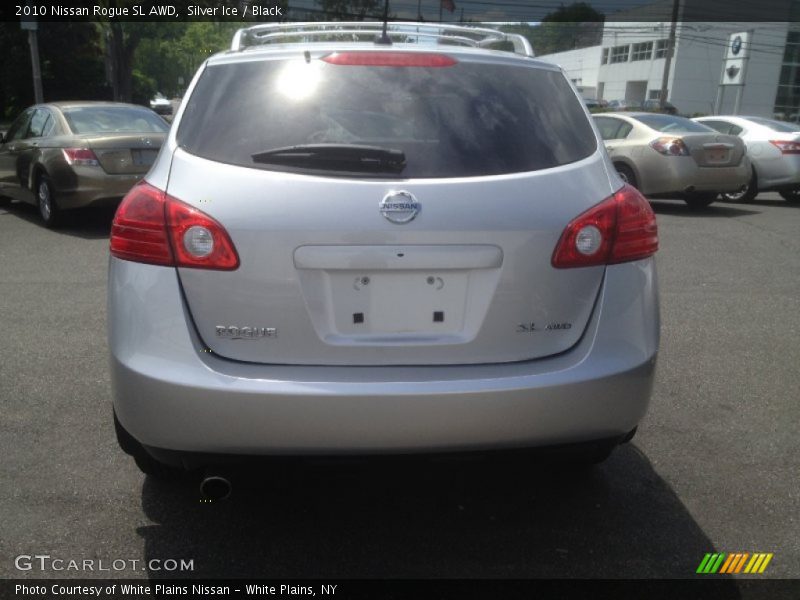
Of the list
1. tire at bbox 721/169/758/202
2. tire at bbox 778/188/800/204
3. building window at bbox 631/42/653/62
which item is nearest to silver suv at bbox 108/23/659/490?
tire at bbox 721/169/758/202

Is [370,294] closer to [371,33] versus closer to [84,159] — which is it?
[371,33]

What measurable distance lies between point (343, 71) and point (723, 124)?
42.8 feet

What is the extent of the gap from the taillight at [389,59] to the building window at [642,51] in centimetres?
7198

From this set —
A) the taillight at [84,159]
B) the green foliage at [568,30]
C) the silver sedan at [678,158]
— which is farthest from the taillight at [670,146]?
the green foliage at [568,30]

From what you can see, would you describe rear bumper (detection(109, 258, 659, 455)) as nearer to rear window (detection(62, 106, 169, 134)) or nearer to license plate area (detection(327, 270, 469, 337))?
license plate area (detection(327, 270, 469, 337))

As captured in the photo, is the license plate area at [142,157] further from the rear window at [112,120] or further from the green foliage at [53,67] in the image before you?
the green foliage at [53,67]

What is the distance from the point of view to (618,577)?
2.69 m

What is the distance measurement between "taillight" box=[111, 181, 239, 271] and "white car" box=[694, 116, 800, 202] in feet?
41.0

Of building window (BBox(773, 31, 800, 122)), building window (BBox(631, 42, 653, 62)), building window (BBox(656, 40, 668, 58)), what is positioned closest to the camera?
building window (BBox(773, 31, 800, 122))

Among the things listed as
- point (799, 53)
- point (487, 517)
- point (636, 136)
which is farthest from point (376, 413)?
point (799, 53)

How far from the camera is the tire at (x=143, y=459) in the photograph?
2887 millimetres

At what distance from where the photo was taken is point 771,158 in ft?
42.8

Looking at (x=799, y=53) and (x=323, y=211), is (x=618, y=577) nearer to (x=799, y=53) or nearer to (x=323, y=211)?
(x=323, y=211)

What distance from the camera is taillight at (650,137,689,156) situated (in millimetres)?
11523
